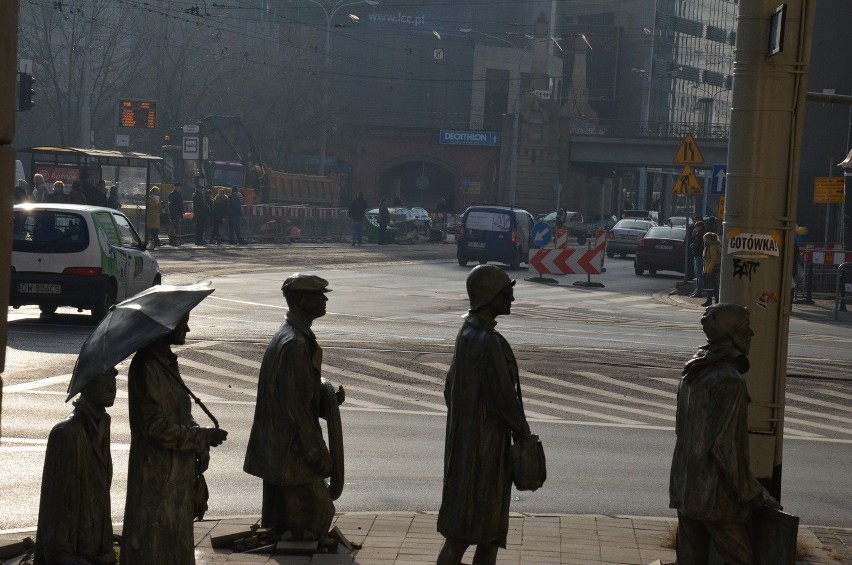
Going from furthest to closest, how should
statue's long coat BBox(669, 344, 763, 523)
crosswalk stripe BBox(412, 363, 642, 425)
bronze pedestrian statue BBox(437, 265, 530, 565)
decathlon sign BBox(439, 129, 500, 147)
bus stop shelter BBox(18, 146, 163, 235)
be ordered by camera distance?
decathlon sign BBox(439, 129, 500, 147)
bus stop shelter BBox(18, 146, 163, 235)
crosswalk stripe BBox(412, 363, 642, 425)
bronze pedestrian statue BBox(437, 265, 530, 565)
statue's long coat BBox(669, 344, 763, 523)

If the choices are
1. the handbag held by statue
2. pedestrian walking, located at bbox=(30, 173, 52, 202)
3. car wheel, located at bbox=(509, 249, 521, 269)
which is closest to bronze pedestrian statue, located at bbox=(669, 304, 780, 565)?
the handbag held by statue

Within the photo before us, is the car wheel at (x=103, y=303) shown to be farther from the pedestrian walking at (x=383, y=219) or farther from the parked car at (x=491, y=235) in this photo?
the pedestrian walking at (x=383, y=219)

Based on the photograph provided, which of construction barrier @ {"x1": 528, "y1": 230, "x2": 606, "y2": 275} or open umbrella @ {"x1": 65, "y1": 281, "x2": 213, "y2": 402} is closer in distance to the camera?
open umbrella @ {"x1": 65, "y1": 281, "x2": 213, "y2": 402}

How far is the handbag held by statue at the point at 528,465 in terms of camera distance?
634 centimetres

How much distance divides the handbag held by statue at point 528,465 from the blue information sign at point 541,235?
87.1ft

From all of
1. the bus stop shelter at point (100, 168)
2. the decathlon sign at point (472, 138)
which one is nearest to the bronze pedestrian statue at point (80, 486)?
the bus stop shelter at point (100, 168)

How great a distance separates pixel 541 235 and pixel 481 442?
2675cm

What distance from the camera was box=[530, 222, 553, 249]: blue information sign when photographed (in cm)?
3288

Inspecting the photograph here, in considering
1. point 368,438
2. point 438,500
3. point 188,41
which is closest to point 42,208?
point 368,438

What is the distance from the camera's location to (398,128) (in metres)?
87.4

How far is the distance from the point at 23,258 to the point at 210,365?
4.61 m

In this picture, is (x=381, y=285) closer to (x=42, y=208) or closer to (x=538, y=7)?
(x=42, y=208)

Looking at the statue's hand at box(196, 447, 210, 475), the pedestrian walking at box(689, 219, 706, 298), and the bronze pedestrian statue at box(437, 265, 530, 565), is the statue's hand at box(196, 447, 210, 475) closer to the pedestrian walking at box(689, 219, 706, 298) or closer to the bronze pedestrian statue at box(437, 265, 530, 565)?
the bronze pedestrian statue at box(437, 265, 530, 565)

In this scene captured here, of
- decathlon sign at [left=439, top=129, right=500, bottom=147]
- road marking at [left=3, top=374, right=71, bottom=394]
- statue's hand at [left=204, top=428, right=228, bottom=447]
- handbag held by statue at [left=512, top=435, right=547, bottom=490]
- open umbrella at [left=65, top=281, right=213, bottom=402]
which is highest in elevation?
decathlon sign at [left=439, top=129, right=500, bottom=147]
